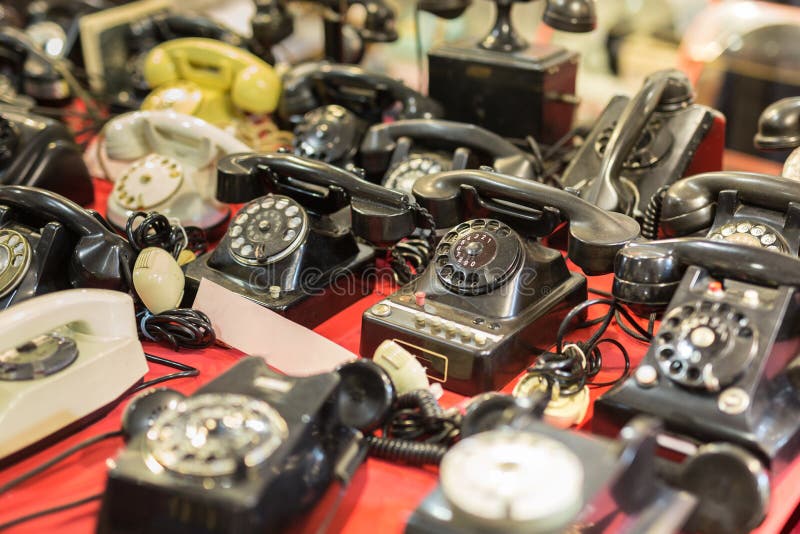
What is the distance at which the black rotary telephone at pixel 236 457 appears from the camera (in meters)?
0.84

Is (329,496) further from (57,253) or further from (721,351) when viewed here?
(57,253)

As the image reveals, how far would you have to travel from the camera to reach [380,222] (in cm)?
131

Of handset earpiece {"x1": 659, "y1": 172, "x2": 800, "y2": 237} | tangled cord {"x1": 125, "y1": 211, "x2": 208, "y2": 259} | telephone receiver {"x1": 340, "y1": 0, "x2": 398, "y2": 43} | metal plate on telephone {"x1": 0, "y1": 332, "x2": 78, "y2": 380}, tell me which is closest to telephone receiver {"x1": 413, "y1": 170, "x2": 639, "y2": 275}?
handset earpiece {"x1": 659, "y1": 172, "x2": 800, "y2": 237}

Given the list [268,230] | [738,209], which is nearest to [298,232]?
[268,230]

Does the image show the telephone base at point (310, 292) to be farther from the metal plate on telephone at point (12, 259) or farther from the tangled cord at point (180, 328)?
the metal plate on telephone at point (12, 259)

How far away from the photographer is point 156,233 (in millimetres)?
1472

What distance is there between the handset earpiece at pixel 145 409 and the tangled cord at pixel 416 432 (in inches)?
9.3

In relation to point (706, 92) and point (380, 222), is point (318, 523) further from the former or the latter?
point (706, 92)

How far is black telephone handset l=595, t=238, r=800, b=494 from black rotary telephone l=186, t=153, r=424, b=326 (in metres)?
0.41

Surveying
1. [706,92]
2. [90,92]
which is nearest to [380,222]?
[90,92]

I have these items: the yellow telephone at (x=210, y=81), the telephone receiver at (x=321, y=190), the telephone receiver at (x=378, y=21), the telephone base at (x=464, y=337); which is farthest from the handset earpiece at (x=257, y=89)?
the telephone base at (x=464, y=337)

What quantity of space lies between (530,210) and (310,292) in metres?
0.36

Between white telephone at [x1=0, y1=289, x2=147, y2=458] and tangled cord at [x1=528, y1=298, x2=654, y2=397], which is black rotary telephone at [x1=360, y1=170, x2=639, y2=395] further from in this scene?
white telephone at [x1=0, y1=289, x2=147, y2=458]

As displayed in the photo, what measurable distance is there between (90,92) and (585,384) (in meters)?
1.71
